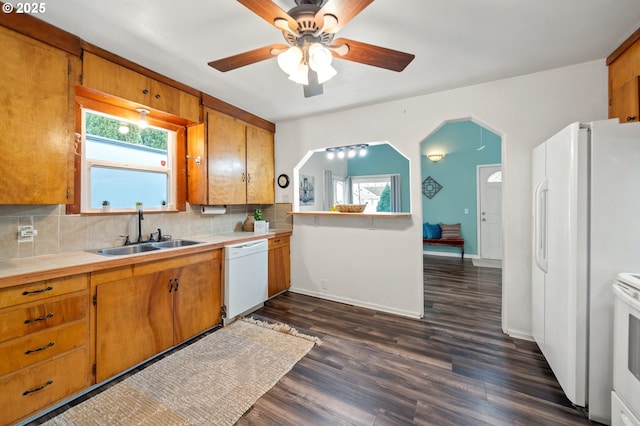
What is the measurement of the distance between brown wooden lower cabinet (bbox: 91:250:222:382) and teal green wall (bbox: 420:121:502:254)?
5.35 metres

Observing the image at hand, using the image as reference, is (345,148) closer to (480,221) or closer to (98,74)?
(98,74)

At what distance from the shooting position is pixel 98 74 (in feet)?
6.68

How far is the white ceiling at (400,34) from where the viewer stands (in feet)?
5.27

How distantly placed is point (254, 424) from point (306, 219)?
2.51 m

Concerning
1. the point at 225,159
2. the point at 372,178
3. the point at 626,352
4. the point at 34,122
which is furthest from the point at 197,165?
the point at 372,178

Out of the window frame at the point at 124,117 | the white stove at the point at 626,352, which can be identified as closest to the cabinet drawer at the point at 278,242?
the window frame at the point at 124,117

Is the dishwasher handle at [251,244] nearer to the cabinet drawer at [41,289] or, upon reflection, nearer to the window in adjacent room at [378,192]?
the cabinet drawer at [41,289]

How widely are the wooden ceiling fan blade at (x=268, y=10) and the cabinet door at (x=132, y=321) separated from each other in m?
2.02

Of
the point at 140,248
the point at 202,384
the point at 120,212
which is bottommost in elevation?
the point at 202,384

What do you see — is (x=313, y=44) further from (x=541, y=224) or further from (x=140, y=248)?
(x=140, y=248)

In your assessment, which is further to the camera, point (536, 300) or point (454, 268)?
point (454, 268)

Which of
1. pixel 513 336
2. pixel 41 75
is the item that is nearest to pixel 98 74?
pixel 41 75

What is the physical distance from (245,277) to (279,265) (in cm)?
76

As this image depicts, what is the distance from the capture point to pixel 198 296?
2.54m
